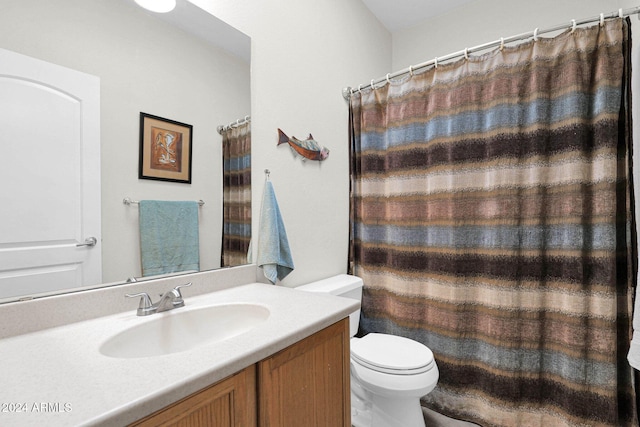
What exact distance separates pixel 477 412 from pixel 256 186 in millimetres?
1646

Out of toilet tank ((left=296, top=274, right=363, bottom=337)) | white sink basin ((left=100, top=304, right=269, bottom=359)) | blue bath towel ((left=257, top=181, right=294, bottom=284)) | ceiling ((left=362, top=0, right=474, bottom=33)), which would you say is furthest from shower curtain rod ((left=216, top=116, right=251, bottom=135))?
ceiling ((left=362, top=0, right=474, bottom=33))

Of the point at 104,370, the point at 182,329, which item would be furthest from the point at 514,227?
the point at 104,370

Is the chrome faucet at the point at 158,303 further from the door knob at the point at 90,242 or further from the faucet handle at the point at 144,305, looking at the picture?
the door knob at the point at 90,242

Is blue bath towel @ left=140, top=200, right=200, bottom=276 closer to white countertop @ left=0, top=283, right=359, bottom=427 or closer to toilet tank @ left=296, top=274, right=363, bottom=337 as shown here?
white countertop @ left=0, top=283, right=359, bottom=427

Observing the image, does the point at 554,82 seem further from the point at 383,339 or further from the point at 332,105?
the point at 383,339

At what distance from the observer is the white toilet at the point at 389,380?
130 centimetres

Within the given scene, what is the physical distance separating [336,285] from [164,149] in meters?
1.12

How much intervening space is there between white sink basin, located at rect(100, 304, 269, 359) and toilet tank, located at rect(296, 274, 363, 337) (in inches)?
22.6

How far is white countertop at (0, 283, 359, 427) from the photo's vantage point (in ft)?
1.61

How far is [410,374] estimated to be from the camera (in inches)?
51.5

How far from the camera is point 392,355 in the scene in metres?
1.42

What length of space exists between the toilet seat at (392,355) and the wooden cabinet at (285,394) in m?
0.37

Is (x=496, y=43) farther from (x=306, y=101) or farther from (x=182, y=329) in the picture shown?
(x=182, y=329)

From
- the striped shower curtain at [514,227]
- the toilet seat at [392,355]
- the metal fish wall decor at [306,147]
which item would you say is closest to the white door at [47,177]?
the metal fish wall decor at [306,147]
